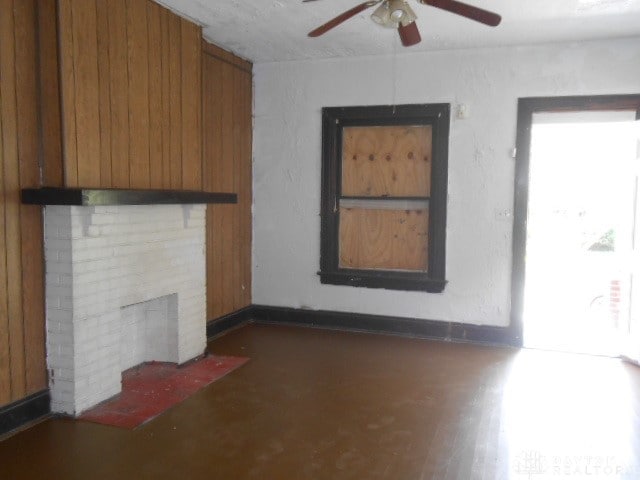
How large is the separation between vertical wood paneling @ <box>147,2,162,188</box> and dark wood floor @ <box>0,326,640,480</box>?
153cm

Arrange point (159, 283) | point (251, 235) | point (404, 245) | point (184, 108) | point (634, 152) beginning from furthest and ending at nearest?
point (251, 235) → point (404, 245) → point (634, 152) → point (184, 108) → point (159, 283)

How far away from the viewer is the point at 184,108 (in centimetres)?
392

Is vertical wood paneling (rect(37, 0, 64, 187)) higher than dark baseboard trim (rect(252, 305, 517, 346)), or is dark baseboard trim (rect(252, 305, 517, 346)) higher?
vertical wood paneling (rect(37, 0, 64, 187))

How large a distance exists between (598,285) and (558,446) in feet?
16.1

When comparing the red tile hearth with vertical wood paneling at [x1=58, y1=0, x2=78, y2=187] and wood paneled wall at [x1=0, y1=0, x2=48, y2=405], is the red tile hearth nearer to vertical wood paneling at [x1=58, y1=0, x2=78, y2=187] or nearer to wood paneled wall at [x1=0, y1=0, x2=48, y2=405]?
wood paneled wall at [x1=0, y1=0, x2=48, y2=405]

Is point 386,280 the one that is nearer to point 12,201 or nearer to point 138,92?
point 138,92

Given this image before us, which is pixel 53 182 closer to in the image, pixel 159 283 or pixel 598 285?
pixel 159 283

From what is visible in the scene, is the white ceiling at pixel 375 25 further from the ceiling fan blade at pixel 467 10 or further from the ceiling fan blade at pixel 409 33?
the ceiling fan blade at pixel 467 10

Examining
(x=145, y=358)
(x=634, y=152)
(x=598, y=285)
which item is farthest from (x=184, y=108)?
(x=598, y=285)

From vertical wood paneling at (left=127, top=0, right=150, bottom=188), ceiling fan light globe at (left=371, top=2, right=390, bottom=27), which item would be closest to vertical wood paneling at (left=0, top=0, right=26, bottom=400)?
vertical wood paneling at (left=127, top=0, right=150, bottom=188)

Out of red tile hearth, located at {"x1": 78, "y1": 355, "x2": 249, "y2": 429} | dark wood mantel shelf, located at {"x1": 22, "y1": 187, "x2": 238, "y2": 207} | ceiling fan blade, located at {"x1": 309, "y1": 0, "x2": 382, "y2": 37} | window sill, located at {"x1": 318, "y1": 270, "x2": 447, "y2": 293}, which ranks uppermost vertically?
ceiling fan blade, located at {"x1": 309, "y1": 0, "x2": 382, "y2": 37}

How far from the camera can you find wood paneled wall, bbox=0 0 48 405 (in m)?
2.73

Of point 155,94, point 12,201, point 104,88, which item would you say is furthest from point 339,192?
point 12,201

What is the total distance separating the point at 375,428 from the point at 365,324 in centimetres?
214
